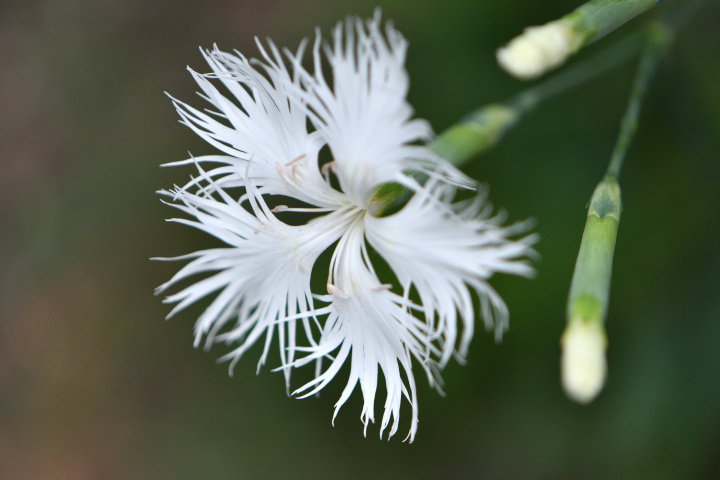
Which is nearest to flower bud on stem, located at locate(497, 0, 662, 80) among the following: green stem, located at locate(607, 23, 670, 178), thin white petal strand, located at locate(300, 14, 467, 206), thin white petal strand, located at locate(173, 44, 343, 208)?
thin white petal strand, located at locate(300, 14, 467, 206)

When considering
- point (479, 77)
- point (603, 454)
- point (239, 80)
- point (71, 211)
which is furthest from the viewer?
point (71, 211)

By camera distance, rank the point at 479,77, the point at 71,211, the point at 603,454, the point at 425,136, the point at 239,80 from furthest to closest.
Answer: the point at 71,211
the point at 479,77
the point at 603,454
the point at 239,80
the point at 425,136

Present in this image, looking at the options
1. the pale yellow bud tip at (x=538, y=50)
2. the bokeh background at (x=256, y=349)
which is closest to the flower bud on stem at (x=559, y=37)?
the pale yellow bud tip at (x=538, y=50)

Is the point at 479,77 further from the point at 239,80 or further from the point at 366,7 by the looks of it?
the point at 239,80

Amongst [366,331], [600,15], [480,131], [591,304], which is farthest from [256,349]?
[600,15]

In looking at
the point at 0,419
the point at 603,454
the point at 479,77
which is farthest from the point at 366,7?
the point at 0,419

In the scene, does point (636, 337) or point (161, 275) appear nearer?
point (636, 337)
